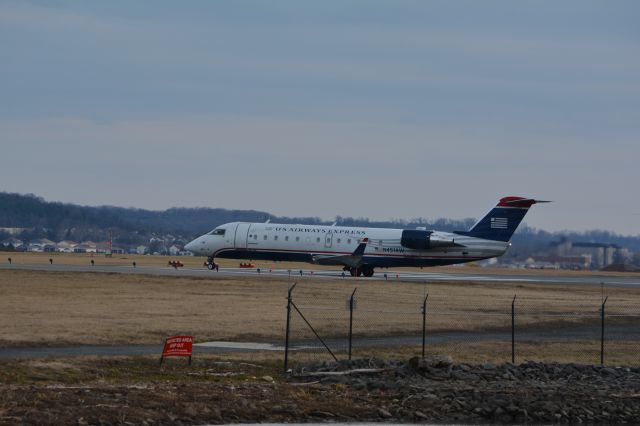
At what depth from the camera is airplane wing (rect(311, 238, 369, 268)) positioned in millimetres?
72625

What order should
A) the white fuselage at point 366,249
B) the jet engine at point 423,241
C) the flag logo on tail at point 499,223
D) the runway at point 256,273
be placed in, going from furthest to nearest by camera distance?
the flag logo on tail at point 499,223
the white fuselage at point 366,249
the jet engine at point 423,241
the runway at point 256,273

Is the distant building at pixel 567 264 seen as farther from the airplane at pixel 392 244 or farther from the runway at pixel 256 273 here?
the airplane at pixel 392 244

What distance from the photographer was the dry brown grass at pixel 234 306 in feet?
116

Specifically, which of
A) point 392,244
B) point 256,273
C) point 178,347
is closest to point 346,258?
point 392,244

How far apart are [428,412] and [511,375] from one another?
4230mm

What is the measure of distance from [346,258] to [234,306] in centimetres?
2832

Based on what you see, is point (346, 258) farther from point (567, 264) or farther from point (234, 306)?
point (567, 264)

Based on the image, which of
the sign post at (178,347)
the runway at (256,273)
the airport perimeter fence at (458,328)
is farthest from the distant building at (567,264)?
the sign post at (178,347)

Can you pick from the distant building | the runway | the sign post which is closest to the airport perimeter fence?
the sign post

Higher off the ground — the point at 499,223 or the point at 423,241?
the point at 499,223

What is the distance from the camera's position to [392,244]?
72812 millimetres

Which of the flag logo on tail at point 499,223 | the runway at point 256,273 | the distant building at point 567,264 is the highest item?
the flag logo on tail at point 499,223

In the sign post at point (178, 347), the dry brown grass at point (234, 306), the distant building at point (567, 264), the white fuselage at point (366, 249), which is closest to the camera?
the sign post at point (178, 347)

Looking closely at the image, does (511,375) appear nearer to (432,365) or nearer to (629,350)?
(432,365)
